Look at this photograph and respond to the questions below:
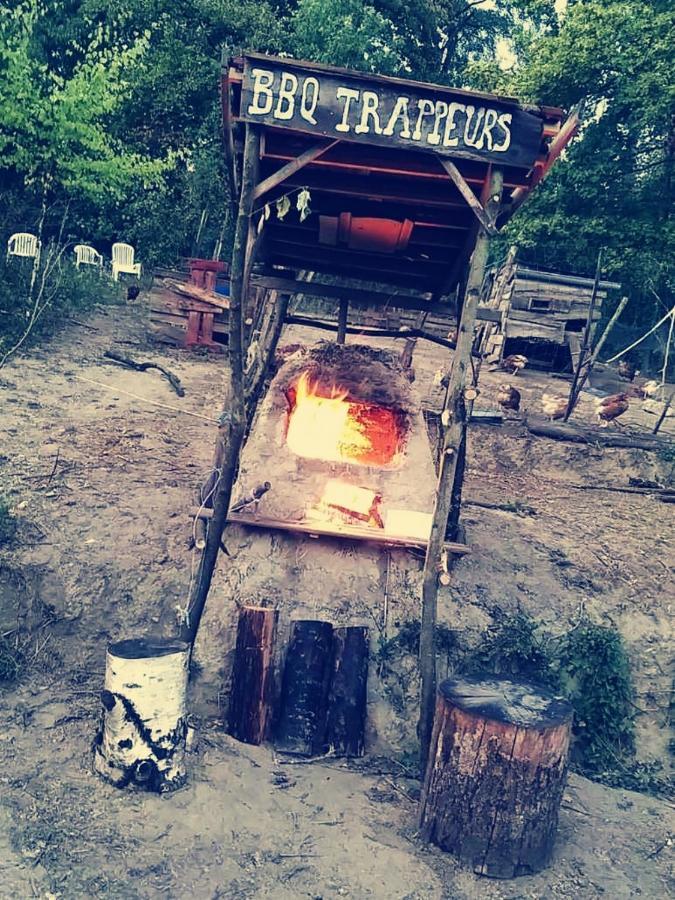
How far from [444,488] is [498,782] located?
2.26 m

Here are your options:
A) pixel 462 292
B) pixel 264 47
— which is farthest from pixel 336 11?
pixel 462 292

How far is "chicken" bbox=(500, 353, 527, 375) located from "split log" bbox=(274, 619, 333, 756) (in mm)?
13304

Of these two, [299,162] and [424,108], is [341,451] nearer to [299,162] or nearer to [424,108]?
[299,162]

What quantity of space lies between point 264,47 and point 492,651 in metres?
22.1

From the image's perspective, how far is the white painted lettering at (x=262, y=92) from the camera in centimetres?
489

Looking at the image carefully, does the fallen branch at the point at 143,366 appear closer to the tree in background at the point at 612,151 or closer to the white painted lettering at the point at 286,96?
the white painted lettering at the point at 286,96

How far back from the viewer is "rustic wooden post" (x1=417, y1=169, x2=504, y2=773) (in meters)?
5.62

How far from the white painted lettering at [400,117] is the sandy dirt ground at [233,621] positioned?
4.20 m

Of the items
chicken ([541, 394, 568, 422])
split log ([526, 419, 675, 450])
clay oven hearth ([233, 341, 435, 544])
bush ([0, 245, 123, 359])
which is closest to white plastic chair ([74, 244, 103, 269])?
bush ([0, 245, 123, 359])

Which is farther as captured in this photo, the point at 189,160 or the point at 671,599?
the point at 189,160

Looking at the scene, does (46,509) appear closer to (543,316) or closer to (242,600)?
(242,600)

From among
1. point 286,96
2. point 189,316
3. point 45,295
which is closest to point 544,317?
point 189,316

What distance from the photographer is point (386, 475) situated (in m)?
8.43

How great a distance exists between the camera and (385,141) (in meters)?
4.96
